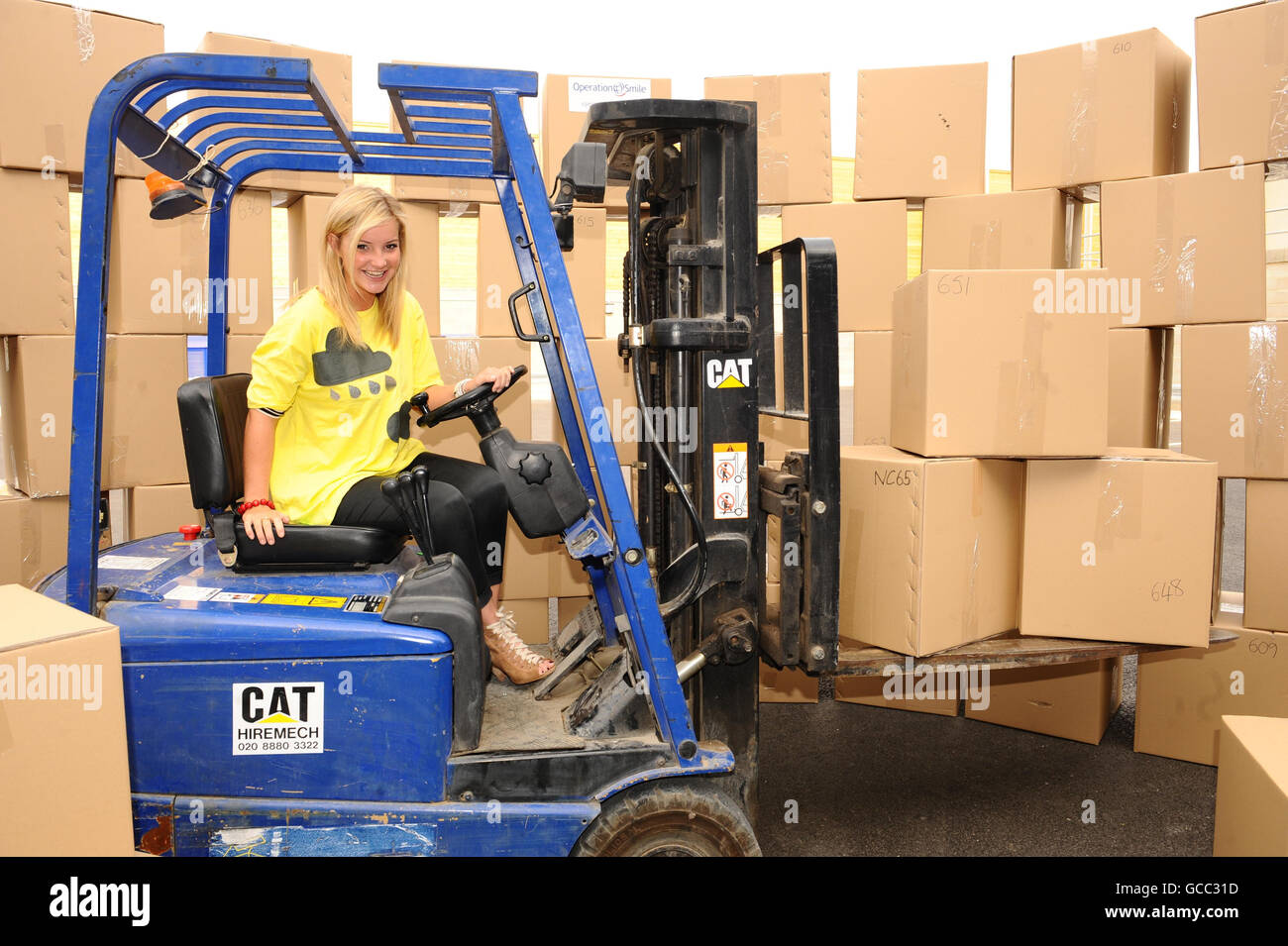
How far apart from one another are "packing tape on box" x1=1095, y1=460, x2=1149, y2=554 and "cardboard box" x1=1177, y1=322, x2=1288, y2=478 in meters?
1.00

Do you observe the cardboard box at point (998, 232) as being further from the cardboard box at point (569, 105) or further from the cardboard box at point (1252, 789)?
the cardboard box at point (1252, 789)

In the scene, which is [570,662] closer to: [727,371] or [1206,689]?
[727,371]

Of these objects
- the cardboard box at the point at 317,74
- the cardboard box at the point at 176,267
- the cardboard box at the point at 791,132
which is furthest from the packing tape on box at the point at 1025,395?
the cardboard box at the point at 176,267

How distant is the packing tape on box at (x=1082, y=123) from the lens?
3.96 m

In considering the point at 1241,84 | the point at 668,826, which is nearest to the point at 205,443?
the point at 668,826

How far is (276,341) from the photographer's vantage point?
262 cm

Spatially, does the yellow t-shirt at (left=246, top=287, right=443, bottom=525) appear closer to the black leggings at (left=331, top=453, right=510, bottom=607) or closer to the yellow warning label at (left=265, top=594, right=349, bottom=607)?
the black leggings at (left=331, top=453, right=510, bottom=607)

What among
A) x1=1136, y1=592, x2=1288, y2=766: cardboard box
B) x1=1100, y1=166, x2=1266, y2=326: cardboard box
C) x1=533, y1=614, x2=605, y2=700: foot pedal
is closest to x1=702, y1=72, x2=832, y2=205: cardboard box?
x1=1100, y1=166, x2=1266, y2=326: cardboard box

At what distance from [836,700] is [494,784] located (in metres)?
2.52

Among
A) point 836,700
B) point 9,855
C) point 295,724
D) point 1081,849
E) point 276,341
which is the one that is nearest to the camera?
point 9,855

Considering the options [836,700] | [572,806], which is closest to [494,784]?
[572,806]

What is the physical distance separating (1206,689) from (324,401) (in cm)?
345

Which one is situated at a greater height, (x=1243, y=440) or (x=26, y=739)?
(x=1243, y=440)

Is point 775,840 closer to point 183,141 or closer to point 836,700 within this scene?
point 836,700
